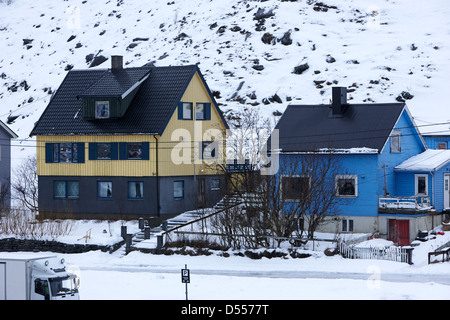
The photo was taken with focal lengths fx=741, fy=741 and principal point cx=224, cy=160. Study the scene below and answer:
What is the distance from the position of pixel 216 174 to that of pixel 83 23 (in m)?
80.1

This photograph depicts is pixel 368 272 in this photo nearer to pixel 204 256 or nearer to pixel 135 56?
pixel 204 256

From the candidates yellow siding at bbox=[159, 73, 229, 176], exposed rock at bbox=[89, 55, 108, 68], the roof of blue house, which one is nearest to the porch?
the roof of blue house

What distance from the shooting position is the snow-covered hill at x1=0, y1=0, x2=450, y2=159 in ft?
252

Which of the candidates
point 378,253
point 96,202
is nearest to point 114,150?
point 96,202

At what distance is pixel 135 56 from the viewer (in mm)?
96000

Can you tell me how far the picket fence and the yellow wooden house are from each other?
12.1 metres

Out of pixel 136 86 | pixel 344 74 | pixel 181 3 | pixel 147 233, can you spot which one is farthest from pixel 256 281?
pixel 181 3

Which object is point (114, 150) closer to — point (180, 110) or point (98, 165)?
point (98, 165)

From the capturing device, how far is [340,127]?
1635 inches

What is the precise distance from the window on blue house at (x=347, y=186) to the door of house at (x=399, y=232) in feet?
8.52

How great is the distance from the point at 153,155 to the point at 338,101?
11006mm

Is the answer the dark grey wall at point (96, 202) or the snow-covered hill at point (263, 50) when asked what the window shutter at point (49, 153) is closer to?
the dark grey wall at point (96, 202)

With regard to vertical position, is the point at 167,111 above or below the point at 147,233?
above

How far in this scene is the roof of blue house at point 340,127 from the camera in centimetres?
4022
